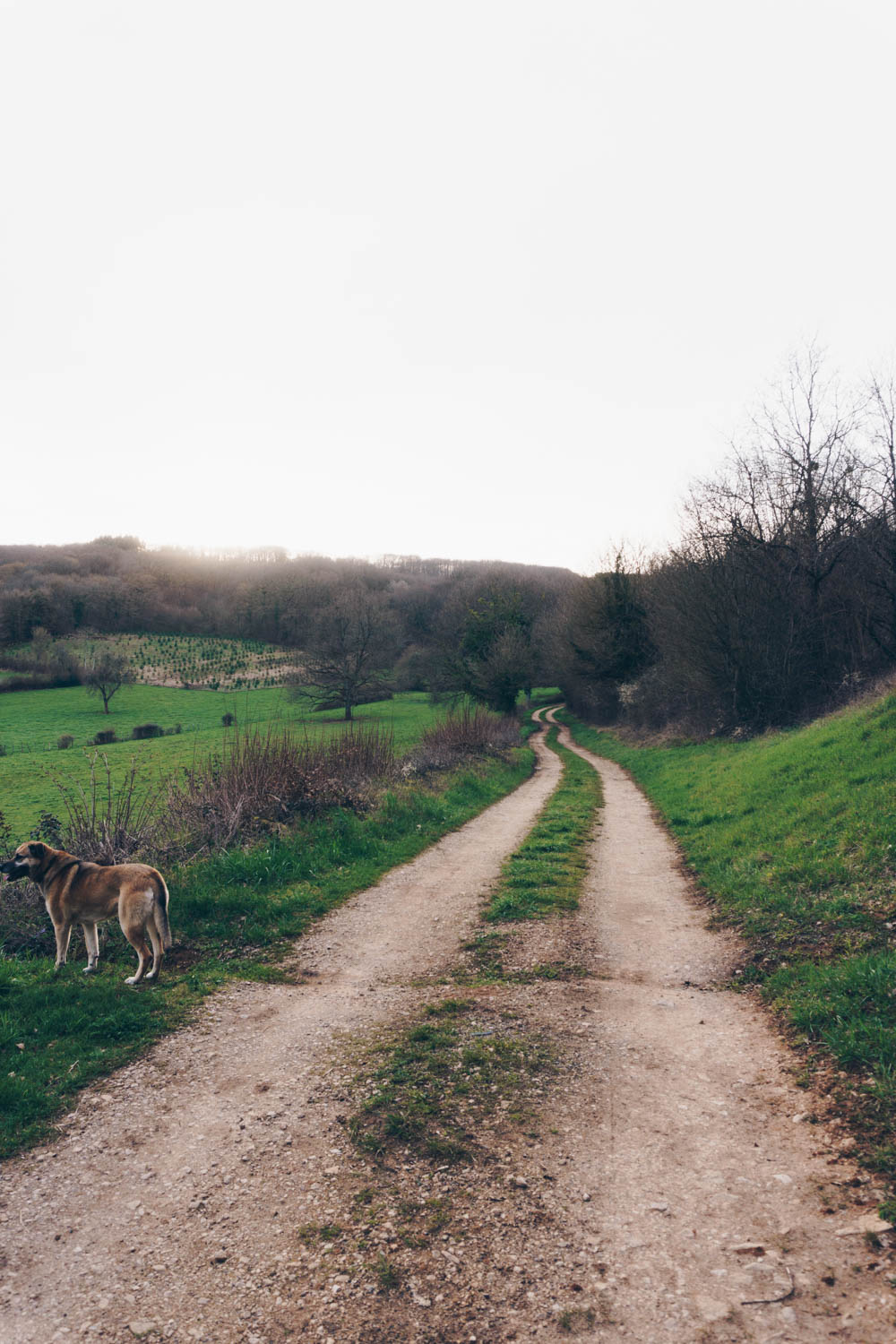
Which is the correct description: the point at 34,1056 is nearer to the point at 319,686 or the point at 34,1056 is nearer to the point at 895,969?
the point at 895,969

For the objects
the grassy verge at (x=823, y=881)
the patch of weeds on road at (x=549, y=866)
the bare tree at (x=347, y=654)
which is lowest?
the patch of weeds on road at (x=549, y=866)

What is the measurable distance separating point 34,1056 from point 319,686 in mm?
43271

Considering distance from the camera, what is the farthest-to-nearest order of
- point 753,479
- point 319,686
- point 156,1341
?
1. point 319,686
2. point 753,479
3. point 156,1341

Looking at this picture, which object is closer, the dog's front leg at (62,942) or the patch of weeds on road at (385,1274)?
the patch of weeds on road at (385,1274)

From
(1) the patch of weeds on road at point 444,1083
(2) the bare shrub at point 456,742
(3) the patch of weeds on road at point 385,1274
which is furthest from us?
(2) the bare shrub at point 456,742

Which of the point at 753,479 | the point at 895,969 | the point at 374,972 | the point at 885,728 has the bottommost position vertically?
the point at 374,972

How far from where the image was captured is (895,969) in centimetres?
544

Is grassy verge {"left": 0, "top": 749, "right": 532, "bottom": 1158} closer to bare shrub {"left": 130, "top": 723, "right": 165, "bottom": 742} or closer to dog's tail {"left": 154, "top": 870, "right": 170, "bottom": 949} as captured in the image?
dog's tail {"left": 154, "top": 870, "right": 170, "bottom": 949}

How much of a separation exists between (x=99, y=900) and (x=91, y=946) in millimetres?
515

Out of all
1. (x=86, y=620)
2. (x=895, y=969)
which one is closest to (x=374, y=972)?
(x=895, y=969)

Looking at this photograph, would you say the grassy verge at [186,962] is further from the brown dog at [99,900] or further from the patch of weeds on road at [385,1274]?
the patch of weeds on road at [385,1274]

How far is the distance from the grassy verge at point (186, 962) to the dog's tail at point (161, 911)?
1.17 feet

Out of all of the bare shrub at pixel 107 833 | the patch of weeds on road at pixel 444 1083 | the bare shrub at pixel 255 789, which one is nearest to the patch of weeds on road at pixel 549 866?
the patch of weeds on road at pixel 444 1083

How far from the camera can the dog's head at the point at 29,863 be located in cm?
677
